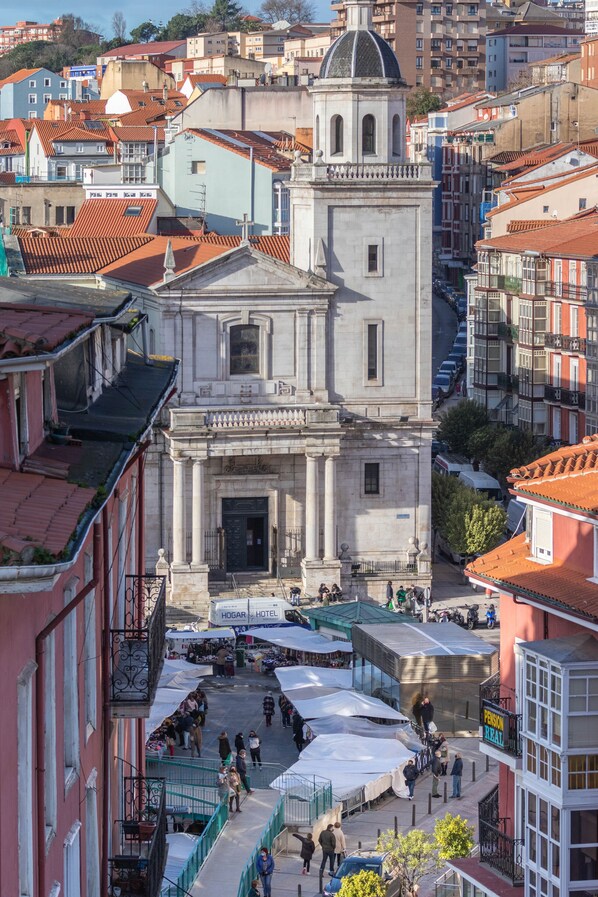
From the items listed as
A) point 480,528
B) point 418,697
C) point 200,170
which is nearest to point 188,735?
point 418,697

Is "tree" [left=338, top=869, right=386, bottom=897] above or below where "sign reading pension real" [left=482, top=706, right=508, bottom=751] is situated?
below

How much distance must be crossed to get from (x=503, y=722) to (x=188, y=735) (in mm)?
22565

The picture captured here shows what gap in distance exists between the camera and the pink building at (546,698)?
2517 cm

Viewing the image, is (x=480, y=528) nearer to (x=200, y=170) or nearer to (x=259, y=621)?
(x=259, y=621)

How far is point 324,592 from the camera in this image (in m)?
64.0

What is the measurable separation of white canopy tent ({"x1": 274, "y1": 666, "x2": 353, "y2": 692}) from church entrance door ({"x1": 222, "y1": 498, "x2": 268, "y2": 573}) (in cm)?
1361

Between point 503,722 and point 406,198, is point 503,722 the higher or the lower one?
the lower one

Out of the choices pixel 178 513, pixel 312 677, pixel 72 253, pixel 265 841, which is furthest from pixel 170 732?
pixel 72 253

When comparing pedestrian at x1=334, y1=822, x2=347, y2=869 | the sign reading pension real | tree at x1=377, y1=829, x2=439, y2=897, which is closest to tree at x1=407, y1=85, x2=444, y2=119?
pedestrian at x1=334, y1=822, x2=347, y2=869

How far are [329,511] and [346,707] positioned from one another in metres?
17.6

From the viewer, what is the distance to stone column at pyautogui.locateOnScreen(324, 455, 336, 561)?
215ft

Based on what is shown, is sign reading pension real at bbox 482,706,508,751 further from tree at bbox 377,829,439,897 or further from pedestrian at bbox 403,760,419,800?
pedestrian at bbox 403,760,419,800

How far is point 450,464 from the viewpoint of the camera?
282 feet

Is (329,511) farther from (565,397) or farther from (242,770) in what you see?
(242,770)
